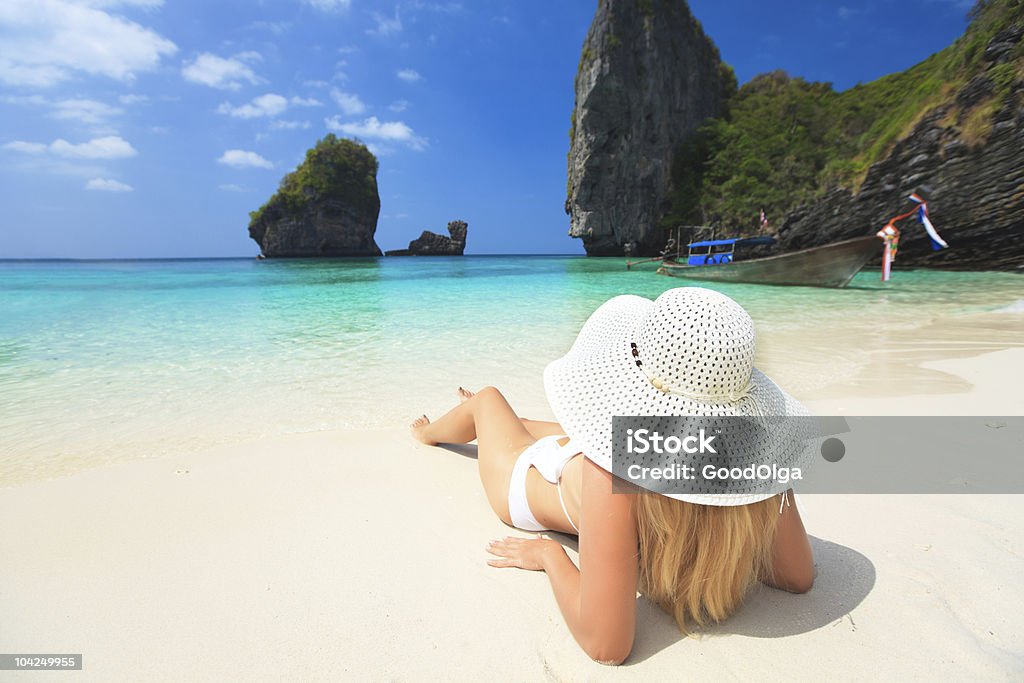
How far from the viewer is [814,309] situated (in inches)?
335

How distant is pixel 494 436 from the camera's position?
1978mm

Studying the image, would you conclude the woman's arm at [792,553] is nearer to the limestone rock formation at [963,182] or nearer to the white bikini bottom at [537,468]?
the white bikini bottom at [537,468]

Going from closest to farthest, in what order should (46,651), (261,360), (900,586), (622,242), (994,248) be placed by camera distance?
(46,651) < (900,586) < (261,360) < (994,248) < (622,242)

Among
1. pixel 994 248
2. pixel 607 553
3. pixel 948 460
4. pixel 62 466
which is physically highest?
pixel 994 248

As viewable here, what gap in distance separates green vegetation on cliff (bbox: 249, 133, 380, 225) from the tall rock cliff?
1271 inches

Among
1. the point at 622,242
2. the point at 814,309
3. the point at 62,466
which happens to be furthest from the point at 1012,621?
the point at 622,242

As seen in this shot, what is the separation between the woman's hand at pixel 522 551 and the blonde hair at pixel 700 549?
346 millimetres

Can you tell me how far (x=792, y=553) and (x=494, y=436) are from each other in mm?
1139

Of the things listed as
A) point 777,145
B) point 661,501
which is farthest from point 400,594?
point 777,145

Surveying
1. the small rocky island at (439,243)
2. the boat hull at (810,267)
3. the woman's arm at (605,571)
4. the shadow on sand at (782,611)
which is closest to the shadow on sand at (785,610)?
the shadow on sand at (782,611)

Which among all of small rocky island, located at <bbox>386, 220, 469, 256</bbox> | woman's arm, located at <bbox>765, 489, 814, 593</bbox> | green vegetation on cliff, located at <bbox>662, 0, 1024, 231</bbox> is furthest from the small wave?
small rocky island, located at <bbox>386, 220, 469, 256</bbox>

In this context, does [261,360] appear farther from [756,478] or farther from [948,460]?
[948,460]

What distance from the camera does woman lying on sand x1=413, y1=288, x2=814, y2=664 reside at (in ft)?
3.19

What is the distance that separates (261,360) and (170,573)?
4.02 metres
